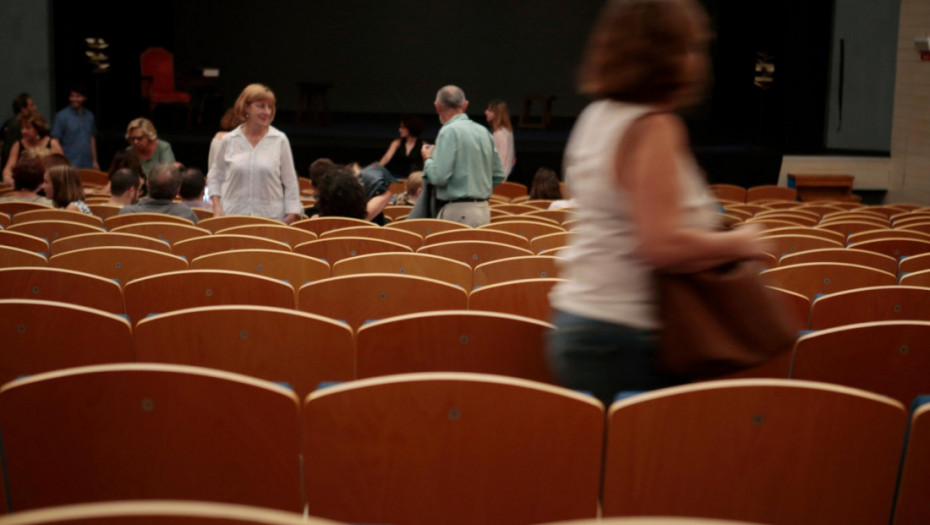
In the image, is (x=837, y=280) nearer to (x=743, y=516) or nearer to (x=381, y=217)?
(x=743, y=516)

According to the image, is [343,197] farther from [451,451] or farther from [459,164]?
[451,451]

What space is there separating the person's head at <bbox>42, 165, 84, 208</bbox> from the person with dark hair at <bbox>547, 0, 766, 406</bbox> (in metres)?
4.39

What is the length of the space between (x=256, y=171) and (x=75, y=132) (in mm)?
6066

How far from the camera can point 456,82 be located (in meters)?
17.6

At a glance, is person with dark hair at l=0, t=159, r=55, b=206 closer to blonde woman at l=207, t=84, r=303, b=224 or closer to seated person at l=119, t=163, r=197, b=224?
seated person at l=119, t=163, r=197, b=224

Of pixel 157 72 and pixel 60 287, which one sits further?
pixel 157 72

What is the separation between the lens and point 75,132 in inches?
416

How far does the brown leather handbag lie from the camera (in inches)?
68.0

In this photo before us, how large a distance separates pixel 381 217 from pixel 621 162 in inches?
159

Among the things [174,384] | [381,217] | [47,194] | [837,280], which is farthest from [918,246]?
[47,194]

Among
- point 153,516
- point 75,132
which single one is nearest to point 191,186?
point 153,516

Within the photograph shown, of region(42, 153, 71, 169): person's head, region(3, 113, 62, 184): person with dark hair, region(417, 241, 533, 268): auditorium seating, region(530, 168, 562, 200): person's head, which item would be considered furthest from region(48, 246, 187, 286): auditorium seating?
region(3, 113, 62, 184): person with dark hair

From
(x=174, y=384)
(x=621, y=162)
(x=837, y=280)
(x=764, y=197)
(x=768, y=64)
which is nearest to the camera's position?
(x=174, y=384)

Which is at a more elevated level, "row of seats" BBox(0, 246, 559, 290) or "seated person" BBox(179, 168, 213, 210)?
"seated person" BBox(179, 168, 213, 210)
